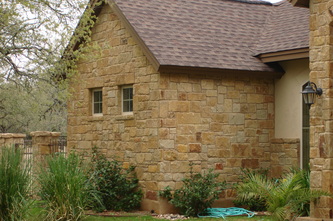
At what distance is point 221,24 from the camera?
50.4 feet

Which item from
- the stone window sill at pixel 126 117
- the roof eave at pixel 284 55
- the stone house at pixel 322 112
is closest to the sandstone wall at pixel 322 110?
the stone house at pixel 322 112

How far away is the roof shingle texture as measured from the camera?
13367 mm

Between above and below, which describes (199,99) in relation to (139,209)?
above

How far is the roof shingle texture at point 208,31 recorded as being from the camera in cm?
1337

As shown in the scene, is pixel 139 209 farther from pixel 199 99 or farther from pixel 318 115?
pixel 318 115

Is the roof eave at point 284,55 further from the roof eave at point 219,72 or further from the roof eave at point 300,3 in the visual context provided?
the roof eave at point 300,3

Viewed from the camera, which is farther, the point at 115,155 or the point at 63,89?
the point at 63,89

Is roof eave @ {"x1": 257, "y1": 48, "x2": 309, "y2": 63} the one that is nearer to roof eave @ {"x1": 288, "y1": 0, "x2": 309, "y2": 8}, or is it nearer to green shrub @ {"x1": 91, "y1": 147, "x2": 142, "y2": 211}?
roof eave @ {"x1": 288, "y1": 0, "x2": 309, "y2": 8}

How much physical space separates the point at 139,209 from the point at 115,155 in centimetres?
157

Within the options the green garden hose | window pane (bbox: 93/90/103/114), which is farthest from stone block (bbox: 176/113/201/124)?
window pane (bbox: 93/90/103/114)

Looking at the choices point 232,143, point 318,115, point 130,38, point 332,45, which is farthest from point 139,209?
point 332,45

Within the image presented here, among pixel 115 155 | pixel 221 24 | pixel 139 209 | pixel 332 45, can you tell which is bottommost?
pixel 139 209

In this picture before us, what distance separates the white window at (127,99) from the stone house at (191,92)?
0.08 ft

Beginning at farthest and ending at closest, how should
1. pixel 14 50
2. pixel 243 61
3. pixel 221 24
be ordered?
pixel 221 24 < pixel 243 61 < pixel 14 50
